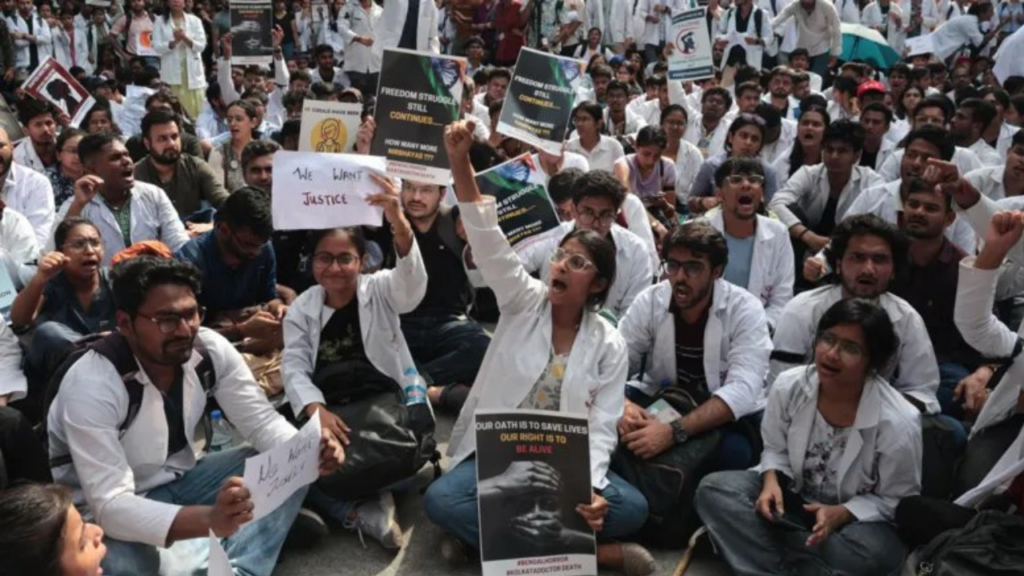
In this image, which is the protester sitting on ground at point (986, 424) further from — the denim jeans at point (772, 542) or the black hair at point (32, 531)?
the black hair at point (32, 531)

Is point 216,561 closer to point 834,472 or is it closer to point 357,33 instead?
point 834,472

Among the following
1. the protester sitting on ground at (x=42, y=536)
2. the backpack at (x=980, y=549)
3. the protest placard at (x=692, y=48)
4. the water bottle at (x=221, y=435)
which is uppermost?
the protest placard at (x=692, y=48)

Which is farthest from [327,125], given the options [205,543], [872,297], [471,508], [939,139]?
[939,139]

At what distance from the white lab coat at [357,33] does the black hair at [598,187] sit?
8.22 meters

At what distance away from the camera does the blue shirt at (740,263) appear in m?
5.23

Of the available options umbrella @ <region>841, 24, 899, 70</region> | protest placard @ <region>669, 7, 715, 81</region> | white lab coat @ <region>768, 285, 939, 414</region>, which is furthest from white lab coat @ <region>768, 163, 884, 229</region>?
umbrella @ <region>841, 24, 899, 70</region>

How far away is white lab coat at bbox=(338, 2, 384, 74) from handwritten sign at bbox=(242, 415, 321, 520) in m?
10.2

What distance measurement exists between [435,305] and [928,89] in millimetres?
8094

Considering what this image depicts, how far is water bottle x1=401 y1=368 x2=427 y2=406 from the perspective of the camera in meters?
4.05

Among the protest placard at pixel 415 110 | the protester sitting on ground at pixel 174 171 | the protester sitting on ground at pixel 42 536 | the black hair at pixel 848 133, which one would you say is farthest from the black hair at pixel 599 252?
the protester sitting on ground at pixel 174 171

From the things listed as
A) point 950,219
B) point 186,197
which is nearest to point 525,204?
point 950,219

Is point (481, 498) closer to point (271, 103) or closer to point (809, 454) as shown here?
point (809, 454)

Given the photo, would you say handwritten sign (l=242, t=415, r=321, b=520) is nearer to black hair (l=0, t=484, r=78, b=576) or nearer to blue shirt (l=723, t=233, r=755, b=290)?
black hair (l=0, t=484, r=78, b=576)

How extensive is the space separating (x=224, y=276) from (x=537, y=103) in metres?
2.29
